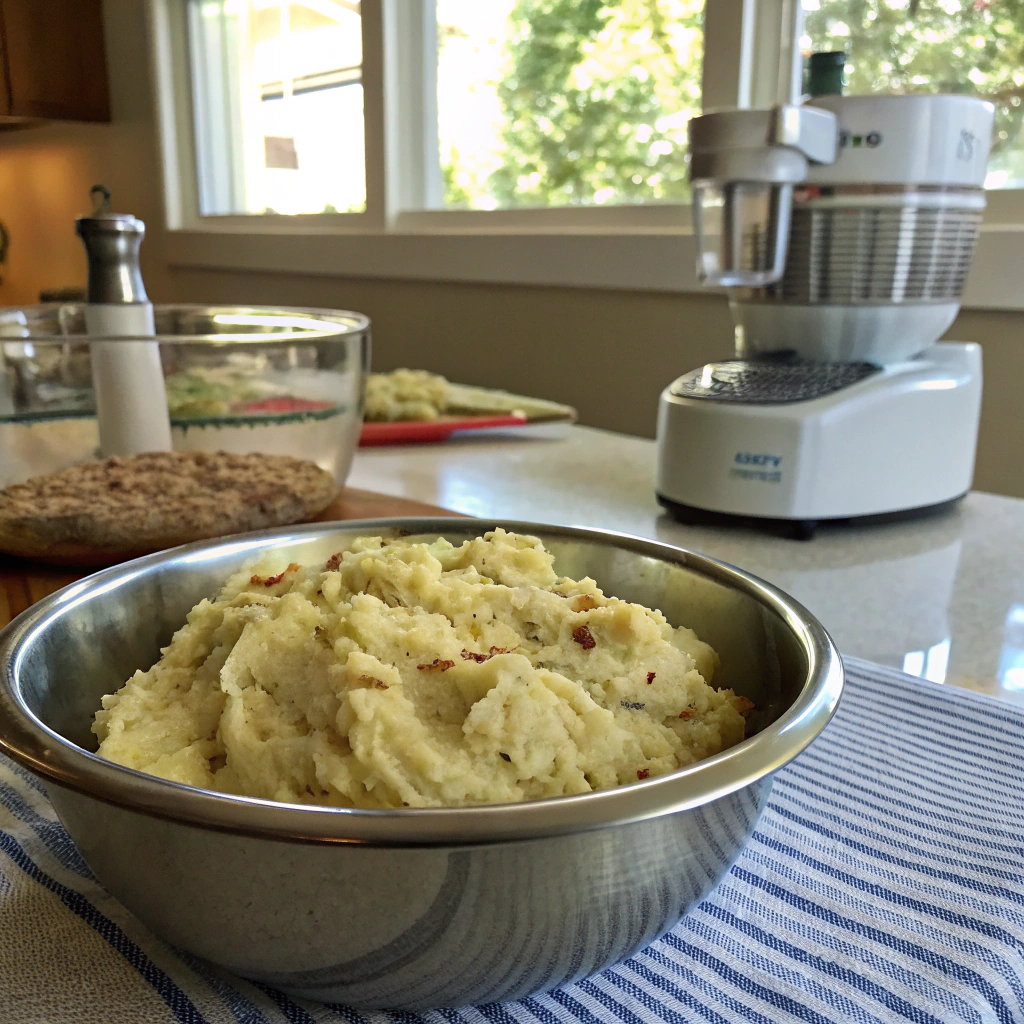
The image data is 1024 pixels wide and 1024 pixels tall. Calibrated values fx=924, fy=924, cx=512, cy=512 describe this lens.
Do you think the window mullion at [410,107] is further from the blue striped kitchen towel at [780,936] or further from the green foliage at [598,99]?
the blue striped kitchen towel at [780,936]

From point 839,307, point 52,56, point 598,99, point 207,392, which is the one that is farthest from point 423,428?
point 52,56

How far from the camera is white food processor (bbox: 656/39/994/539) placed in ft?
2.87

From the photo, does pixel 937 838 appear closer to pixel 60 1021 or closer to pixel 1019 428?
pixel 60 1021

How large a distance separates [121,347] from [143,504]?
0.15 m

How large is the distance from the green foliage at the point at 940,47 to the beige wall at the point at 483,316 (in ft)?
1.01

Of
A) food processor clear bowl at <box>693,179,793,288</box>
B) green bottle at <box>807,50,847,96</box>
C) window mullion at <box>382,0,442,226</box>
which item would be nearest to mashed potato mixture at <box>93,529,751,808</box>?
food processor clear bowl at <box>693,179,793,288</box>

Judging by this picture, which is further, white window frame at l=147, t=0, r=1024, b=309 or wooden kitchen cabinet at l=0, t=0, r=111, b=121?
wooden kitchen cabinet at l=0, t=0, r=111, b=121

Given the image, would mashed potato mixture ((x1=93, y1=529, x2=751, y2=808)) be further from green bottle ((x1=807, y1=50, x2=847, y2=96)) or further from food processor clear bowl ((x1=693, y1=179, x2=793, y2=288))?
green bottle ((x1=807, y1=50, x2=847, y2=96))

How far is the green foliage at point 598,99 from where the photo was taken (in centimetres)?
170

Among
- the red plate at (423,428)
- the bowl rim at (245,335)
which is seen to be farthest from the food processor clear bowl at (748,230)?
the red plate at (423,428)

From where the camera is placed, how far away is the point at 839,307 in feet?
3.08

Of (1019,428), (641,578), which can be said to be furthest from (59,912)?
(1019,428)

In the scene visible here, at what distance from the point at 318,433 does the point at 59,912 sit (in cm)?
59

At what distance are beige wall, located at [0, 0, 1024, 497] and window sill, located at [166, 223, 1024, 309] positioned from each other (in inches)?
1.5
